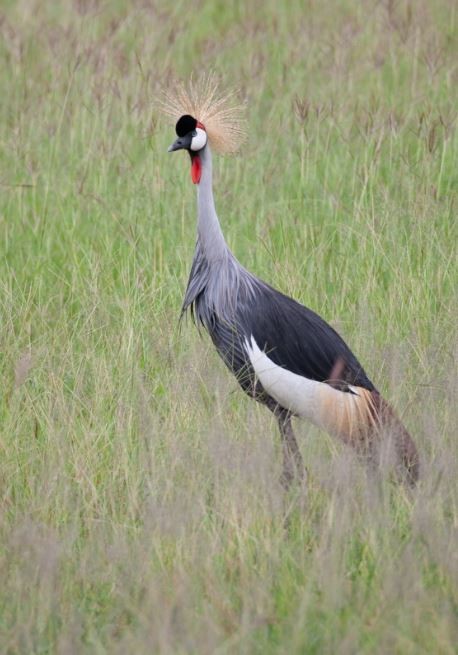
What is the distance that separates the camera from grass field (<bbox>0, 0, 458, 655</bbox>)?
2.68 metres

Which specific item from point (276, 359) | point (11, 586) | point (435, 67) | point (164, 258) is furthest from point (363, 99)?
point (11, 586)

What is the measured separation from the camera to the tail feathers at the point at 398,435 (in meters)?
3.15

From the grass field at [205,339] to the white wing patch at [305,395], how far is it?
6cm

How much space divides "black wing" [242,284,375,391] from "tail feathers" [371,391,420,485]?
Answer: 0.32 ft

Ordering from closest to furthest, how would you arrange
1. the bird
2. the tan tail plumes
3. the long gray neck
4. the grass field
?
the grass field → the tan tail plumes → the bird → the long gray neck

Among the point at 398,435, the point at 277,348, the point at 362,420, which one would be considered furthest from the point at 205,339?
the point at 398,435

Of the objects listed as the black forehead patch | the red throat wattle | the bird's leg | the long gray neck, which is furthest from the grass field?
the black forehead patch

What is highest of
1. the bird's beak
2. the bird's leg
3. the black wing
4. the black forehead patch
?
the black forehead patch

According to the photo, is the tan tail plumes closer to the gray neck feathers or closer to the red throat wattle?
the gray neck feathers

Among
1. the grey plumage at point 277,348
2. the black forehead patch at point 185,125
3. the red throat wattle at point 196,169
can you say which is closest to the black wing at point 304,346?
the grey plumage at point 277,348

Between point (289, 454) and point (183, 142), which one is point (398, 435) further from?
point (183, 142)

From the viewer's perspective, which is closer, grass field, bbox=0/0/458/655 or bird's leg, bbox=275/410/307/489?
grass field, bbox=0/0/458/655

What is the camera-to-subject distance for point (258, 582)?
2711 millimetres

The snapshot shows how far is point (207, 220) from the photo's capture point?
3.64 m
